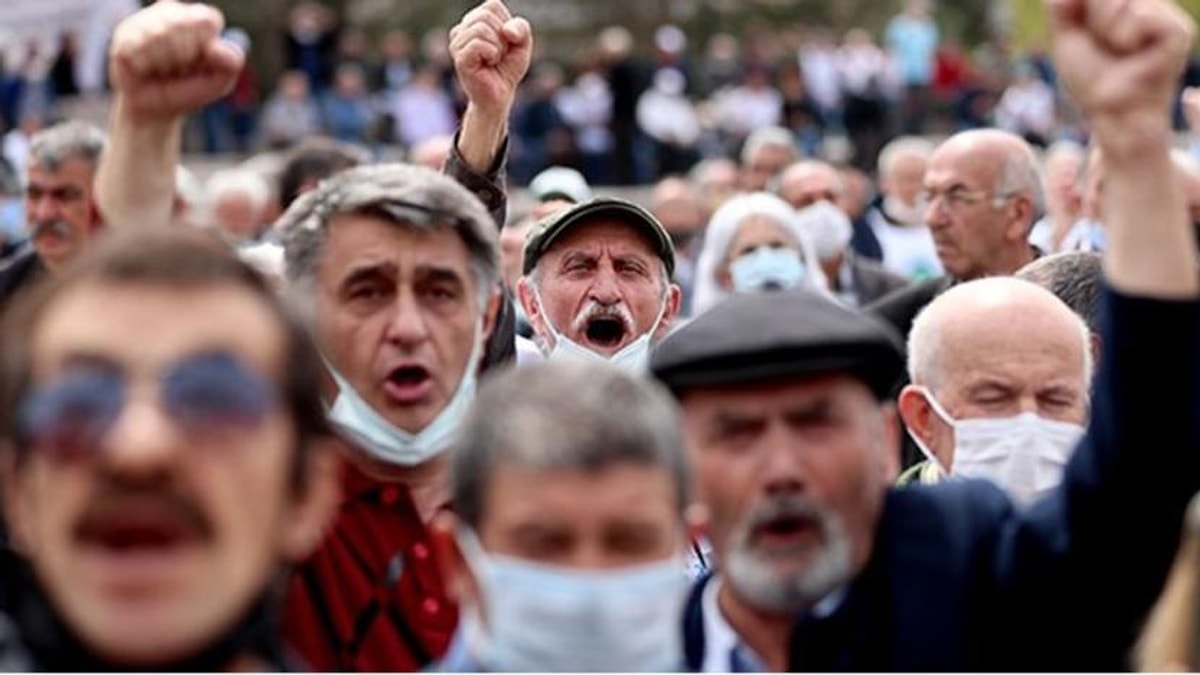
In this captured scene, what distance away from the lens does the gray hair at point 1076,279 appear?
712 cm

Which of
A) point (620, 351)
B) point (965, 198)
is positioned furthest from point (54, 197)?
point (965, 198)

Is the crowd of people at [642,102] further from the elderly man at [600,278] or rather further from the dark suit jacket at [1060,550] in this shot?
the dark suit jacket at [1060,550]

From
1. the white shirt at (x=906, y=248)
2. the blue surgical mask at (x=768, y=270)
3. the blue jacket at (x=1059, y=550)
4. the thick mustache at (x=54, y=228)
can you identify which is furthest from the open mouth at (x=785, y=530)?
the white shirt at (x=906, y=248)

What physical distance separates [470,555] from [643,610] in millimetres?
286

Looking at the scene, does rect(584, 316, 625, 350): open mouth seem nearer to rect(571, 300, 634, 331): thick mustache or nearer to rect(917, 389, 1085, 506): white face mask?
rect(571, 300, 634, 331): thick mustache

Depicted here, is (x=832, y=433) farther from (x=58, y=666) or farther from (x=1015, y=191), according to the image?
(x=1015, y=191)

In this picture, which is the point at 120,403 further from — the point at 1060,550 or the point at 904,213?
the point at 904,213

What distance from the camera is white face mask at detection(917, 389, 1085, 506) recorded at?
5438mm

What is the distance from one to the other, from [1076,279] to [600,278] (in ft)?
4.06

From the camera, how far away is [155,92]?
3.98 meters

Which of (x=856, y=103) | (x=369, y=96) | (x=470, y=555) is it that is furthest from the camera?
(x=856, y=103)

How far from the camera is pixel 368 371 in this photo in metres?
4.94

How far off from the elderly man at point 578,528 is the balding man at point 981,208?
5774 mm

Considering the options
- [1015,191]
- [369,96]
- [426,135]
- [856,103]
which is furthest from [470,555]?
[856,103]
